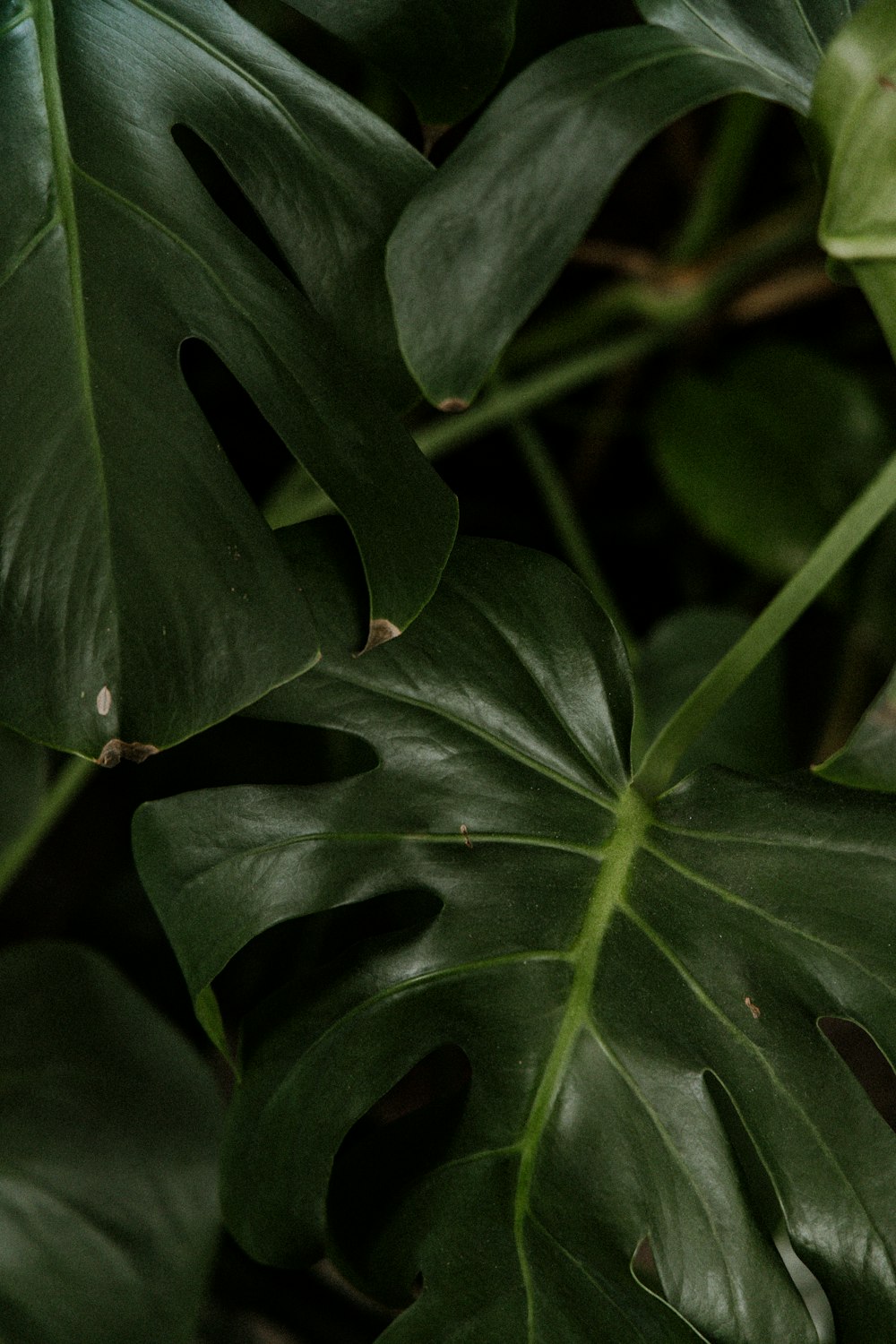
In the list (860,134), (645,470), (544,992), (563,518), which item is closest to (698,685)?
(563,518)

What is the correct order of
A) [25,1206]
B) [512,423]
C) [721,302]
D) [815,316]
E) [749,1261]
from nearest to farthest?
1. [749,1261]
2. [25,1206]
3. [512,423]
4. [721,302]
5. [815,316]

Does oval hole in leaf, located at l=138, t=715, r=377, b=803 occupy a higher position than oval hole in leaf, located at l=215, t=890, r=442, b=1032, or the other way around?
oval hole in leaf, located at l=138, t=715, r=377, b=803

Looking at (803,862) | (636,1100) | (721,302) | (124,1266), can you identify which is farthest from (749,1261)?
(721,302)

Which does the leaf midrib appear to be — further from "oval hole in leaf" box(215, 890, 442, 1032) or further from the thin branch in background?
the thin branch in background

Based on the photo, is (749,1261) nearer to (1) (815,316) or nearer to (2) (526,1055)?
→ (2) (526,1055)

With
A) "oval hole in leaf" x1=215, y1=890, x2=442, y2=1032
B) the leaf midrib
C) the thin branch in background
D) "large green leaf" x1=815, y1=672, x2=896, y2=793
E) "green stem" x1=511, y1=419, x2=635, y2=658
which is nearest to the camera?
"large green leaf" x1=815, y1=672, x2=896, y2=793

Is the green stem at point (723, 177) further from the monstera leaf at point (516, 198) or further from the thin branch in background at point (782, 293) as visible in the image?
the monstera leaf at point (516, 198)

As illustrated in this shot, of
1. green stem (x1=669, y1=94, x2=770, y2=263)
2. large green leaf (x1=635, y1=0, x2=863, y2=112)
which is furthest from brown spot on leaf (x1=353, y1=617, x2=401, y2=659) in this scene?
green stem (x1=669, y1=94, x2=770, y2=263)
